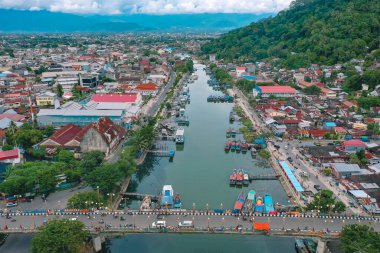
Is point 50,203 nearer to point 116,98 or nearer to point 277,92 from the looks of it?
point 116,98

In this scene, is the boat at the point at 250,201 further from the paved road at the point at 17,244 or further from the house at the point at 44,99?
the house at the point at 44,99

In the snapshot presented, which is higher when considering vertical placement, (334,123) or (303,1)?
(303,1)

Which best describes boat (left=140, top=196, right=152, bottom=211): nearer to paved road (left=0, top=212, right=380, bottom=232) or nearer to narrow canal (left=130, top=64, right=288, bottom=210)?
narrow canal (left=130, top=64, right=288, bottom=210)

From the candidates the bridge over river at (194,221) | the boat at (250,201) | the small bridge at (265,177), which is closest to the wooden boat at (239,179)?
the small bridge at (265,177)

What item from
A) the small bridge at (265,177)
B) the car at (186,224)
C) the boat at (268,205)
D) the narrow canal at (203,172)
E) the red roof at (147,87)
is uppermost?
the red roof at (147,87)

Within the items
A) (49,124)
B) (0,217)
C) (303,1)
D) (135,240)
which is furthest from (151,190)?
(303,1)

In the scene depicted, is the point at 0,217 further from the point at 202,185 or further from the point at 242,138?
the point at 242,138
